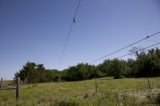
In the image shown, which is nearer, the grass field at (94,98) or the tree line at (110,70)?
the grass field at (94,98)

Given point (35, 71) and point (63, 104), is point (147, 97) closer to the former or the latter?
point (63, 104)

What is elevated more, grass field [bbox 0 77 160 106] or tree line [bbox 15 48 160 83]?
tree line [bbox 15 48 160 83]

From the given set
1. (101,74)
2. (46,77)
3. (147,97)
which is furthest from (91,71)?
(147,97)

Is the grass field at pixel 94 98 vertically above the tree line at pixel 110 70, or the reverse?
the tree line at pixel 110 70

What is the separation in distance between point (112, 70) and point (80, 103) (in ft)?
167

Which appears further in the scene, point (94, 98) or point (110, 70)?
point (110, 70)

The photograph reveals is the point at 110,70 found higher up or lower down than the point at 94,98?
higher up

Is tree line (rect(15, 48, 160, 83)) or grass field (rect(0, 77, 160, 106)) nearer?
grass field (rect(0, 77, 160, 106))

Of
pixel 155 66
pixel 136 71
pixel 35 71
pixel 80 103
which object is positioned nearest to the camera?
pixel 80 103

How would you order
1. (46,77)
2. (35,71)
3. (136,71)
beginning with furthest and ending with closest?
(46,77)
(35,71)
(136,71)

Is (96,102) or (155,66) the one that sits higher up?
(155,66)

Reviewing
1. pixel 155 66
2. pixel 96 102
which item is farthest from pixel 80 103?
pixel 155 66

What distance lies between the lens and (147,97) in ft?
32.3

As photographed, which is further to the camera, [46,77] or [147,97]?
[46,77]
